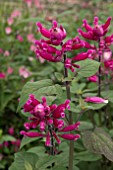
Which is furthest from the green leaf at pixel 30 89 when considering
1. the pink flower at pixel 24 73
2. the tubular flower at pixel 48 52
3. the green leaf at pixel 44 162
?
the pink flower at pixel 24 73

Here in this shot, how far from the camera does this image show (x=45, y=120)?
1.40 metres

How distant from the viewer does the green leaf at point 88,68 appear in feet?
5.03

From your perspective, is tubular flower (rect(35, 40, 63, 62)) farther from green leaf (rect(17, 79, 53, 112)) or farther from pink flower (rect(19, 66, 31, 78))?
pink flower (rect(19, 66, 31, 78))

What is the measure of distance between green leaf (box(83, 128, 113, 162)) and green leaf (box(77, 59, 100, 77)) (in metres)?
0.29

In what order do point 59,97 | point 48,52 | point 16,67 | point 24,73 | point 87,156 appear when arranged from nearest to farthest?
point 59,97 < point 48,52 < point 87,156 < point 24,73 < point 16,67

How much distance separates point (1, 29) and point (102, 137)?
2690 mm

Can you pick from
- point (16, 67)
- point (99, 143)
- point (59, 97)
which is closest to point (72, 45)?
point (59, 97)

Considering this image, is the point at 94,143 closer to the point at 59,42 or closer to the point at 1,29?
the point at 59,42

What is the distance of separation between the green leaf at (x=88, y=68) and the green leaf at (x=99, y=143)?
29cm

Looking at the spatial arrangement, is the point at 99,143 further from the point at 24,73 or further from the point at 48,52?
the point at 24,73

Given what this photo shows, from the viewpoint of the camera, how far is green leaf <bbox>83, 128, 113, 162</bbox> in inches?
60.9

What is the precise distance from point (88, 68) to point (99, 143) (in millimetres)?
318

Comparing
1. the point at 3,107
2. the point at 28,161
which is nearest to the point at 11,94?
the point at 3,107

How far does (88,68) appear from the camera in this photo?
1564mm
